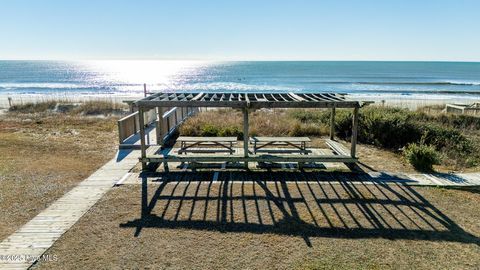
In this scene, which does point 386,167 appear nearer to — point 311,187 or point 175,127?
point 311,187

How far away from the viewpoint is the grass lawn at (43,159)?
17.9 feet

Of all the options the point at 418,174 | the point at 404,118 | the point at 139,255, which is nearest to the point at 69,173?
the point at 139,255

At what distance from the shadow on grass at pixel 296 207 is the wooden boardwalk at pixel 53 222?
3.00ft

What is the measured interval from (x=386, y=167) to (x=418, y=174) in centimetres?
74

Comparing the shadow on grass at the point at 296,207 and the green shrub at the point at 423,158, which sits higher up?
the green shrub at the point at 423,158

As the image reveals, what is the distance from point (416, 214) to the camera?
507 centimetres

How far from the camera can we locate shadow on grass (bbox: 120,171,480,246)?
4562 millimetres

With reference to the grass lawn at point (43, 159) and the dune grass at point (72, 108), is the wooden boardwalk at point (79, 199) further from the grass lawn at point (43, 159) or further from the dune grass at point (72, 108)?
the dune grass at point (72, 108)

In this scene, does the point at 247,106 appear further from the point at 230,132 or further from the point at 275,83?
the point at 275,83

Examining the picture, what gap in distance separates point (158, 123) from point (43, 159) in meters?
3.16

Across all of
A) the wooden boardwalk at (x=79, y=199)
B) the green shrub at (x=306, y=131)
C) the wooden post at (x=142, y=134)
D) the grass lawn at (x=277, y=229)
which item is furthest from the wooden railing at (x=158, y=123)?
the green shrub at (x=306, y=131)

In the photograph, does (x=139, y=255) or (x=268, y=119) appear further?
(x=268, y=119)

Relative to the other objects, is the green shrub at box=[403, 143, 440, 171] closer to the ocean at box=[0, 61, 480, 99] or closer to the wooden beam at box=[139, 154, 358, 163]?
the wooden beam at box=[139, 154, 358, 163]

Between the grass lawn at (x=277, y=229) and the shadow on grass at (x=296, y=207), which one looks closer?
the grass lawn at (x=277, y=229)
